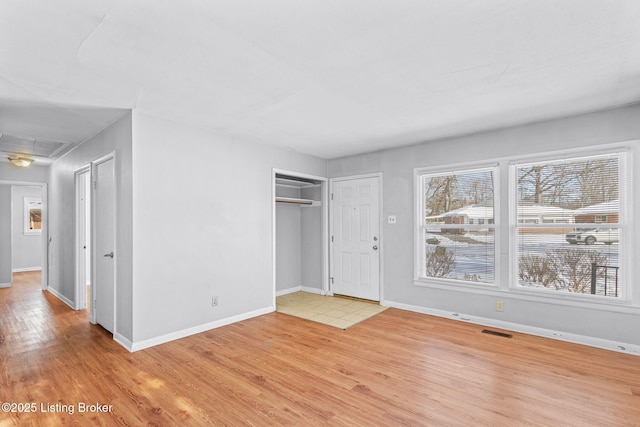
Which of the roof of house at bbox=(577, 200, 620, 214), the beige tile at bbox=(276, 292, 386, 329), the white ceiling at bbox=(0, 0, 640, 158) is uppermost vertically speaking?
the white ceiling at bbox=(0, 0, 640, 158)

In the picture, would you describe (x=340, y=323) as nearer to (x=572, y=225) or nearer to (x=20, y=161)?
(x=572, y=225)

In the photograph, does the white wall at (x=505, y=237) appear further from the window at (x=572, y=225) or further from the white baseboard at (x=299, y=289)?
→ the white baseboard at (x=299, y=289)

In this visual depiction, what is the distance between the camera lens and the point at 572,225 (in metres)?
3.55

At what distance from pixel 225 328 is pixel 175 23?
326 cm

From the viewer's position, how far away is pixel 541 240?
12.3 ft

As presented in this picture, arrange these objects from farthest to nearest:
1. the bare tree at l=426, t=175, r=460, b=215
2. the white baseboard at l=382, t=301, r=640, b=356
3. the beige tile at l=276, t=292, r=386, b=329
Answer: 1. the bare tree at l=426, t=175, r=460, b=215
2. the beige tile at l=276, t=292, r=386, b=329
3. the white baseboard at l=382, t=301, r=640, b=356

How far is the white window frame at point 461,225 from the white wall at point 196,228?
206 centimetres

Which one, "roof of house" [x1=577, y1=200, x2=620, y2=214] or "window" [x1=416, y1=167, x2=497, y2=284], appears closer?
"roof of house" [x1=577, y1=200, x2=620, y2=214]

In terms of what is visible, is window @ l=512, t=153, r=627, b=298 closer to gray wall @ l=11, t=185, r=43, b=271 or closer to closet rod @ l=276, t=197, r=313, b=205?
closet rod @ l=276, t=197, r=313, b=205

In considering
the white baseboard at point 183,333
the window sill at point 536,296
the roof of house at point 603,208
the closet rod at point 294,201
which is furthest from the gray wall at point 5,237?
the roof of house at point 603,208

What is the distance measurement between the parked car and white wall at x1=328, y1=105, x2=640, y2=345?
0.17 meters

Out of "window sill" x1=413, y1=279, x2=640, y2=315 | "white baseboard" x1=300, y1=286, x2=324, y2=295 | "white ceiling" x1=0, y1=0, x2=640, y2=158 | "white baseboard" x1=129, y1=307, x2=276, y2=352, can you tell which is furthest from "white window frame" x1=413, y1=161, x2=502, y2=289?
"white baseboard" x1=129, y1=307, x2=276, y2=352

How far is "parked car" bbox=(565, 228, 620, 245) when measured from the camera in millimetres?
3359

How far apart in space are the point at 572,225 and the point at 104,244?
5287 millimetres
